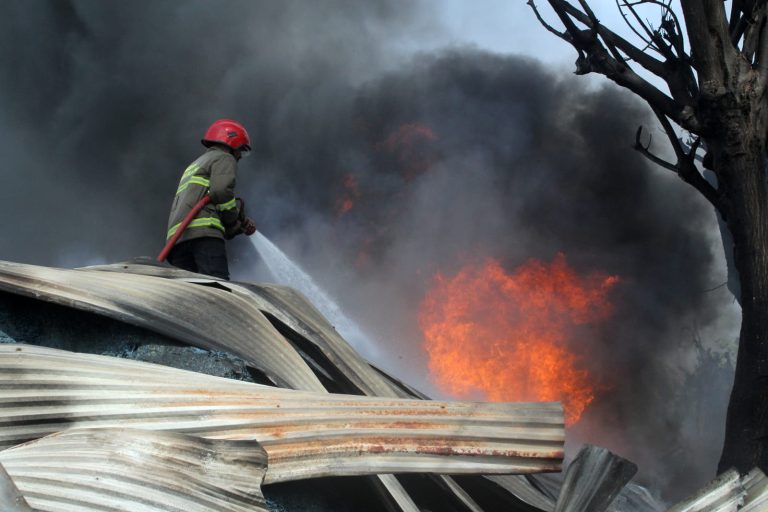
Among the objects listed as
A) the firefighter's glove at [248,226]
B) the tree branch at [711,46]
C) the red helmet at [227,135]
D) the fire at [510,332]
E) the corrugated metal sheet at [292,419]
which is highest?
the fire at [510,332]

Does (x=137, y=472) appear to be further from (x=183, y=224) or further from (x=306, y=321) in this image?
(x=183, y=224)

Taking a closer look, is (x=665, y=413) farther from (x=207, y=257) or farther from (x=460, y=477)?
(x=460, y=477)

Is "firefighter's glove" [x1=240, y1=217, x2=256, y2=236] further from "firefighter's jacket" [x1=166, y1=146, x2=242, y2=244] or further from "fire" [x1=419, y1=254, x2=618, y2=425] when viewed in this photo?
"fire" [x1=419, y1=254, x2=618, y2=425]

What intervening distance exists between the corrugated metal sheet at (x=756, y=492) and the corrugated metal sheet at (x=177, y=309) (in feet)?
4.62

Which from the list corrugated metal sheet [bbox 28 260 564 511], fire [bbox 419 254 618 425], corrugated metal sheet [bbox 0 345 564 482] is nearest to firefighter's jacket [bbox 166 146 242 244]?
corrugated metal sheet [bbox 28 260 564 511]

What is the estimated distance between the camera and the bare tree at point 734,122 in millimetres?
4688

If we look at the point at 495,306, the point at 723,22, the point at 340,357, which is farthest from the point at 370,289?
the point at 340,357

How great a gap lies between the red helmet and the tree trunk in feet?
11.6

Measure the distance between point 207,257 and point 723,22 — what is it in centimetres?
394

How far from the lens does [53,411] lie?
7.66ft

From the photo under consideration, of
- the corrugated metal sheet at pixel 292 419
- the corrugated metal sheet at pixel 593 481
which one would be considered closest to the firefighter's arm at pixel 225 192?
the corrugated metal sheet at pixel 292 419

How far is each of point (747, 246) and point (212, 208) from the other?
3.87 m

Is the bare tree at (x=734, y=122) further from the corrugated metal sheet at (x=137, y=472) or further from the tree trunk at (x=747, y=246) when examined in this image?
the corrugated metal sheet at (x=137, y=472)

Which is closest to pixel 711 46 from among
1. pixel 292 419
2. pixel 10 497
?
pixel 292 419
